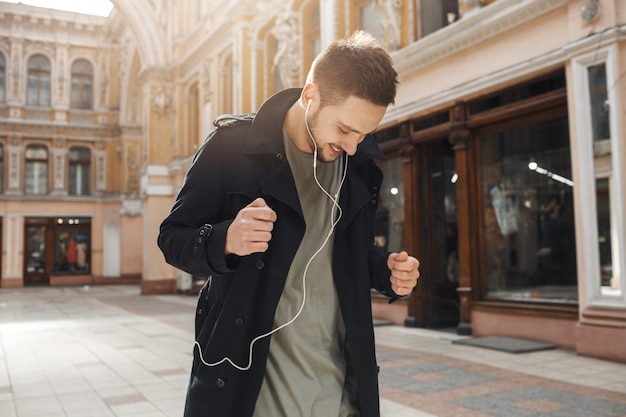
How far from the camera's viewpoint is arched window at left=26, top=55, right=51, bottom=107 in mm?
30453

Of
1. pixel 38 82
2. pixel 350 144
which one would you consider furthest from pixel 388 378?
pixel 38 82

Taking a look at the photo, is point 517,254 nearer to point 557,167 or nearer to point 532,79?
point 557,167

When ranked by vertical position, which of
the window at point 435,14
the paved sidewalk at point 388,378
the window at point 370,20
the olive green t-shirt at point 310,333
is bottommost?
the paved sidewalk at point 388,378

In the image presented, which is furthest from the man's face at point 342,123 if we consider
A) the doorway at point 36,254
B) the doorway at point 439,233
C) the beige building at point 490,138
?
the doorway at point 36,254

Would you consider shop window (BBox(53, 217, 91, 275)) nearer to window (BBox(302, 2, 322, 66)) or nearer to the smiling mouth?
window (BBox(302, 2, 322, 66))

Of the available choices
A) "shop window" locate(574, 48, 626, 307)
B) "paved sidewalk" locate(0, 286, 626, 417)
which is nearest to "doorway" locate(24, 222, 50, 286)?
"paved sidewalk" locate(0, 286, 626, 417)

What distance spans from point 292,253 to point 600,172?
6.43 metres

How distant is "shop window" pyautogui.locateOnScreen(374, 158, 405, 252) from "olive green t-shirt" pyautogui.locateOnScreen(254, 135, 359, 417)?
9.30 m

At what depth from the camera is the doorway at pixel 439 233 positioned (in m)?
10.6

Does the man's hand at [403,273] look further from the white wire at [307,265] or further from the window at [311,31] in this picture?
the window at [311,31]

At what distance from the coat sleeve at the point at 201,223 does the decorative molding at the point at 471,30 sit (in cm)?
717

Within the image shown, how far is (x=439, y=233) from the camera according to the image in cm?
1078

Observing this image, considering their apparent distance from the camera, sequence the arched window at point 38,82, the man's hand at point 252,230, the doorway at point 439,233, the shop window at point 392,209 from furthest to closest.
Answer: the arched window at point 38,82 → the shop window at point 392,209 → the doorway at point 439,233 → the man's hand at point 252,230

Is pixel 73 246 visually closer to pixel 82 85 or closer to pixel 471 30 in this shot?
pixel 82 85
